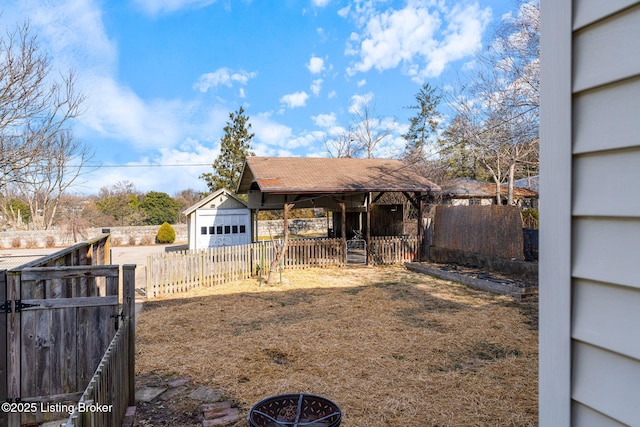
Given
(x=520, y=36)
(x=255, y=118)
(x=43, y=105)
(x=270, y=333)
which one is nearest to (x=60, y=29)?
(x=43, y=105)

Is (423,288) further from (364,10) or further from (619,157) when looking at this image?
(364,10)

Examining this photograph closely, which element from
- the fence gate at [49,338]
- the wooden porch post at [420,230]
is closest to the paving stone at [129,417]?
the fence gate at [49,338]

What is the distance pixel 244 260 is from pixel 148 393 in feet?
23.8

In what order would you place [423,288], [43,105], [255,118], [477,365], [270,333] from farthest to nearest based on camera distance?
1. [255,118]
2. [43,105]
3. [423,288]
4. [270,333]
5. [477,365]

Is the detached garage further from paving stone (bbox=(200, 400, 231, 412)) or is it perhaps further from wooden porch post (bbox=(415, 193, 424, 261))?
paving stone (bbox=(200, 400, 231, 412))

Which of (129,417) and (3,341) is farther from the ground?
(3,341)

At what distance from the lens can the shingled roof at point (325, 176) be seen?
1223 centimetres

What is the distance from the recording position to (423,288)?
378 inches

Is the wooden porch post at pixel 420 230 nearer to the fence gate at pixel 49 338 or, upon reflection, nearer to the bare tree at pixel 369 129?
the fence gate at pixel 49 338

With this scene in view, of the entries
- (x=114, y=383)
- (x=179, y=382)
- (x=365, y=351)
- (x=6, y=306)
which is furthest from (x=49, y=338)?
(x=365, y=351)

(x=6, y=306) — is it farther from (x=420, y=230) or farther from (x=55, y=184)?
(x=55, y=184)

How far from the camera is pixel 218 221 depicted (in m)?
15.7

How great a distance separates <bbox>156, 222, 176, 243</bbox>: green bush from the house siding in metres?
26.0

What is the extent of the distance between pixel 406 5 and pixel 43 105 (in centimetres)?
1603
